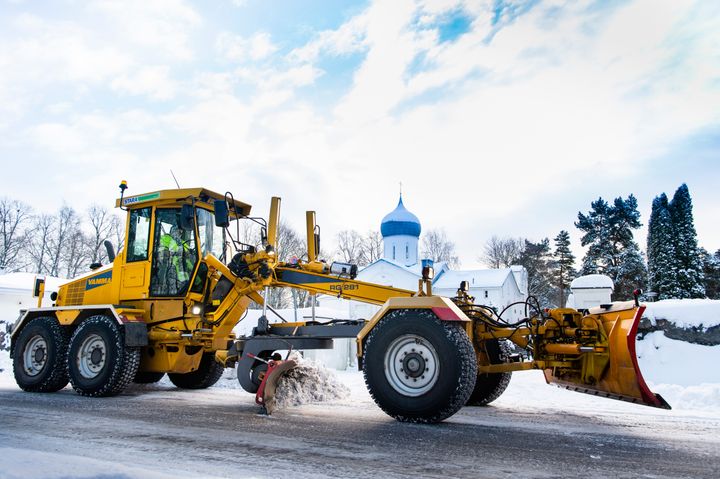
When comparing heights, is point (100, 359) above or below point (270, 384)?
above

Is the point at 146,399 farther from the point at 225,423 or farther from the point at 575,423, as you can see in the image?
the point at 575,423

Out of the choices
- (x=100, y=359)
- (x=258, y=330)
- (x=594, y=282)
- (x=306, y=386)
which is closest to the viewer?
(x=306, y=386)

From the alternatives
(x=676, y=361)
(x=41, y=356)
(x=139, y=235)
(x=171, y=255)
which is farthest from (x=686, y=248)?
(x=41, y=356)

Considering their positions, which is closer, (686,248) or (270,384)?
(270,384)

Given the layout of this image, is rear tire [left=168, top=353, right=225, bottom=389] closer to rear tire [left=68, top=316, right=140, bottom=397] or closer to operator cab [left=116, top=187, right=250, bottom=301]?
rear tire [left=68, top=316, right=140, bottom=397]

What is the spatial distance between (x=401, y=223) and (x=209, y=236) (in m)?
33.6

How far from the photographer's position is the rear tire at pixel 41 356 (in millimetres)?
8859

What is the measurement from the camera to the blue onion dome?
137 feet

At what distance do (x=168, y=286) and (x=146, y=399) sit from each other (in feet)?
5.85

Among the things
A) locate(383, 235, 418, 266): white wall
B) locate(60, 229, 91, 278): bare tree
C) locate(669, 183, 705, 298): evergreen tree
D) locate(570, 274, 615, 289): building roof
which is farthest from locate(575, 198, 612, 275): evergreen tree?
locate(60, 229, 91, 278): bare tree

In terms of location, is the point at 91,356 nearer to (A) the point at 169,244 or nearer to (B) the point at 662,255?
(A) the point at 169,244

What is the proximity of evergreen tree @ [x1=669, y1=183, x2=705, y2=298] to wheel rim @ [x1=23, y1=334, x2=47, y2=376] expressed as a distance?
3513 centimetres

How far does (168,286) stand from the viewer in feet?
28.0

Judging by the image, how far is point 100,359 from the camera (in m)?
8.28
